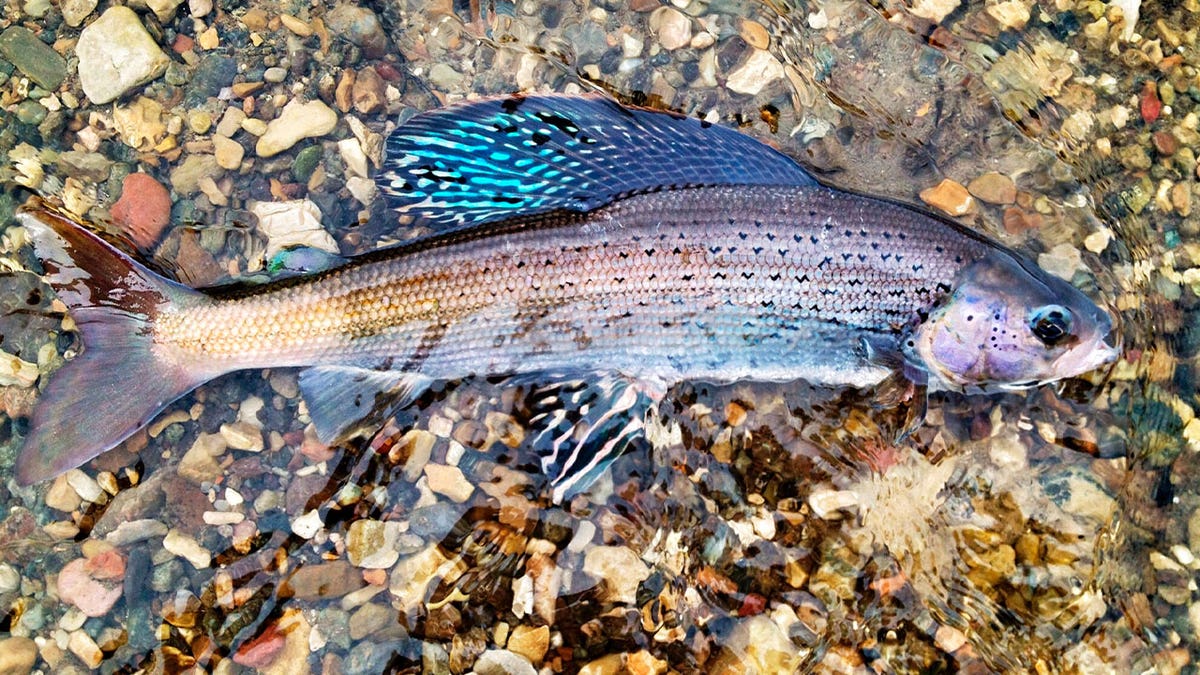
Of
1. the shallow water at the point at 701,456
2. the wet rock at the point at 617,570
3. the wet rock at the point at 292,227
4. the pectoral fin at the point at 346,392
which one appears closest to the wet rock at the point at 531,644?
the shallow water at the point at 701,456

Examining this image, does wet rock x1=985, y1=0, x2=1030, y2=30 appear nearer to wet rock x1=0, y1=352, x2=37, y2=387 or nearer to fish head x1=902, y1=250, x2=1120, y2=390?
fish head x1=902, y1=250, x2=1120, y2=390

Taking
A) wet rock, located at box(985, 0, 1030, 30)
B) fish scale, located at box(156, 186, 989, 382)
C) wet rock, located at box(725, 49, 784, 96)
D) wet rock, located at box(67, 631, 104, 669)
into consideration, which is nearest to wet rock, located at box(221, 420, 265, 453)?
fish scale, located at box(156, 186, 989, 382)

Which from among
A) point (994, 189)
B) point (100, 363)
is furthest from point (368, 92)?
point (994, 189)

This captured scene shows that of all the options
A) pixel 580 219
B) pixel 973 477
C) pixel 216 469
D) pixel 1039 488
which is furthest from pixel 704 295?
pixel 216 469

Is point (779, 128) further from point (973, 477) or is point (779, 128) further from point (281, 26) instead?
point (281, 26)

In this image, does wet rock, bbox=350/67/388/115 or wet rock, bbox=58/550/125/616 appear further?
wet rock, bbox=350/67/388/115

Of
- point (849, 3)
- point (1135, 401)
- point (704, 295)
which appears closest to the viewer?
point (704, 295)

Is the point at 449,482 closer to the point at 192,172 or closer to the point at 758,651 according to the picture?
the point at 758,651
